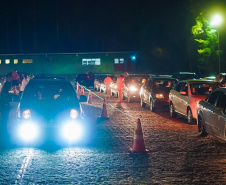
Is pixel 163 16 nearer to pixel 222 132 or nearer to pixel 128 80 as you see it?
pixel 128 80

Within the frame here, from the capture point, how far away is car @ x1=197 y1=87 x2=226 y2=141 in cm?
1089

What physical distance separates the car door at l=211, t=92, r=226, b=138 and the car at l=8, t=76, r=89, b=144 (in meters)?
3.19

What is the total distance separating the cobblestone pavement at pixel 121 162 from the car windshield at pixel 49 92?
1.32 metres

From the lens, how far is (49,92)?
1234 centimetres

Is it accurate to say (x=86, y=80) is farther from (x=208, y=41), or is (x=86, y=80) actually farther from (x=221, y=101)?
(x=221, y=101)

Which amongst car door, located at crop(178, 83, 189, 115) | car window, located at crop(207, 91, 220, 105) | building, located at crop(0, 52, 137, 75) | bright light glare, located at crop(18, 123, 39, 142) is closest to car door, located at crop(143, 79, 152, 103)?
car door, located at crop(178, 83, 189, 115)

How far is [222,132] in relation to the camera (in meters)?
10.8

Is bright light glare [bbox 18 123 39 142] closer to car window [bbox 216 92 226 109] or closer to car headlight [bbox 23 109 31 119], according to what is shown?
car headlight [bbox 23 109 31 119]

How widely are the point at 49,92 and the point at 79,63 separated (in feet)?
A: 188

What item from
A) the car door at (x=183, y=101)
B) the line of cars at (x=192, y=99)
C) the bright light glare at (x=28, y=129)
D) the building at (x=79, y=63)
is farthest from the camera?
the building at (x=79, y=63)

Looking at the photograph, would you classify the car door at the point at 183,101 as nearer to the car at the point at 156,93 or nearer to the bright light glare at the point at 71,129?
the car at the point at 156,93

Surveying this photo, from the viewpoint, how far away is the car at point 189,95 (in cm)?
1570

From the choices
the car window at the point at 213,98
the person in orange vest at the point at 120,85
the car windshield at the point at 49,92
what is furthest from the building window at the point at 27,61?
the car window at the point at 213,98

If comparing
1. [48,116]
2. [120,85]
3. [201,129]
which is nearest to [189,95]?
[201,129]
